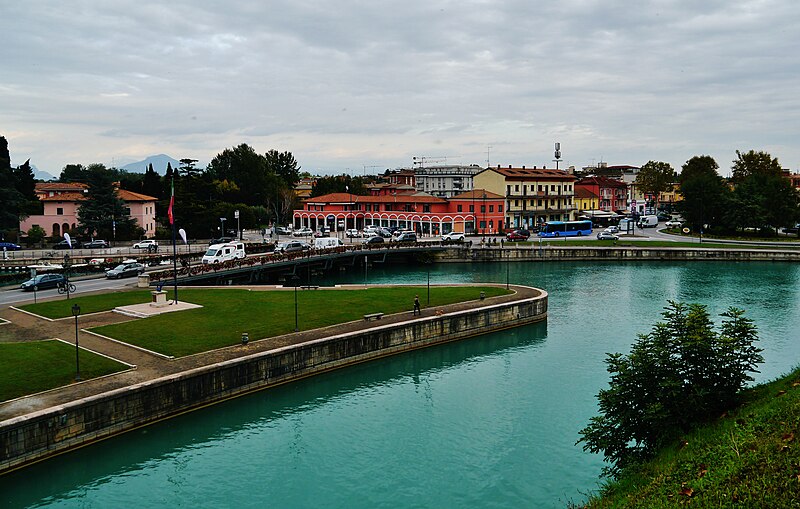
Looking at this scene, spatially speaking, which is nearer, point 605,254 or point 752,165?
point 605,254

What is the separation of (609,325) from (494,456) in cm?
2201

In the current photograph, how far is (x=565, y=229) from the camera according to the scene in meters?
95.0

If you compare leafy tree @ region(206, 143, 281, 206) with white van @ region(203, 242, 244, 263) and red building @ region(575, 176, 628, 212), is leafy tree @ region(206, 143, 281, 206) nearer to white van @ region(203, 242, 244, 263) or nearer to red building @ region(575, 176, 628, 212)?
white van @ region(203, 242, 244, 263)

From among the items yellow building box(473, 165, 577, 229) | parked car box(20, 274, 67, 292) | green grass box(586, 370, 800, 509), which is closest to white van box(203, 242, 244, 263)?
parked car box(20, 274, 67, 292)

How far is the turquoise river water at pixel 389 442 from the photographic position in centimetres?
2011

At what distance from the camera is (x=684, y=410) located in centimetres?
1714

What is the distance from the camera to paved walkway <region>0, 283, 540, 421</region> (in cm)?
2208

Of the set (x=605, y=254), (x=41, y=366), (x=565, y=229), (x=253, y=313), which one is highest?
(x=565, y=229)

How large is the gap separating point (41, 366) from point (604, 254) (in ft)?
214

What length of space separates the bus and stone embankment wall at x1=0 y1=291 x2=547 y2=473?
2213 inches

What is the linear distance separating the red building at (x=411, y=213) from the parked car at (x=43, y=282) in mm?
53780

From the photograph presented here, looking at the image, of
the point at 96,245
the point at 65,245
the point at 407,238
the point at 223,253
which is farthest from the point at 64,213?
the point at 407,238

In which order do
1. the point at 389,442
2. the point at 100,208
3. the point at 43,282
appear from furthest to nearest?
1. the point at 100,208
2. the point at 43,282
3. the point at 389,442

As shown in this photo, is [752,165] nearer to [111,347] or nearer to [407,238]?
[407,238]
